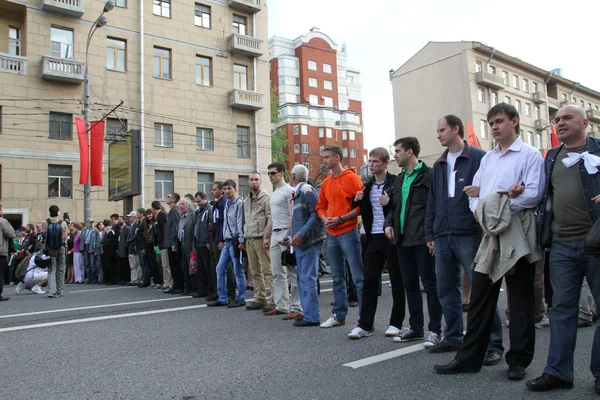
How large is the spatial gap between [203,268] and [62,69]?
19.7 meters

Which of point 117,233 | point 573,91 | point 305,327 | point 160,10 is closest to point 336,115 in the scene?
point 573,91

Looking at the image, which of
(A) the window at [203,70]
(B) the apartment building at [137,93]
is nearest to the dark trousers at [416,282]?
(B) the apartment building at [137,93]

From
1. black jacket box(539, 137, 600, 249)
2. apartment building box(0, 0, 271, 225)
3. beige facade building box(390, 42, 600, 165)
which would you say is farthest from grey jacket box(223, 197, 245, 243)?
beige facade building box(390, 42, 600, 165)

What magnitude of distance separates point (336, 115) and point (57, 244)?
208 ft

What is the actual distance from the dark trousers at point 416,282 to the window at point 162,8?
28.3m

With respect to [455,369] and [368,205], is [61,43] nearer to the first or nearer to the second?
[368,205]

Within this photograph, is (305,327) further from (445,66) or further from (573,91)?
(573,91)

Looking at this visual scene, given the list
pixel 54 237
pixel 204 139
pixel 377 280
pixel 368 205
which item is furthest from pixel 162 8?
pixel 377 280

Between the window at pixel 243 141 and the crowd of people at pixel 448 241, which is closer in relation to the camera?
the crowd of people at pixel 448 241

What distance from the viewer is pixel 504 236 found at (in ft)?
12.8

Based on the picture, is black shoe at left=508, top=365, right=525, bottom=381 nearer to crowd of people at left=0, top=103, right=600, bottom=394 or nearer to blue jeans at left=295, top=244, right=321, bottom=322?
crowd of people at left=0, top=103, right=600, bottom=394

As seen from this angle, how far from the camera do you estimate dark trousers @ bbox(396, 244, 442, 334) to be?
5.31m

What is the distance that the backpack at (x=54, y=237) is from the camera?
11391mm

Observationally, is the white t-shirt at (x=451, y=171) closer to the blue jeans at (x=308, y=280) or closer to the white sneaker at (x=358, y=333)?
the white sneaker at (x=358, y=333)
